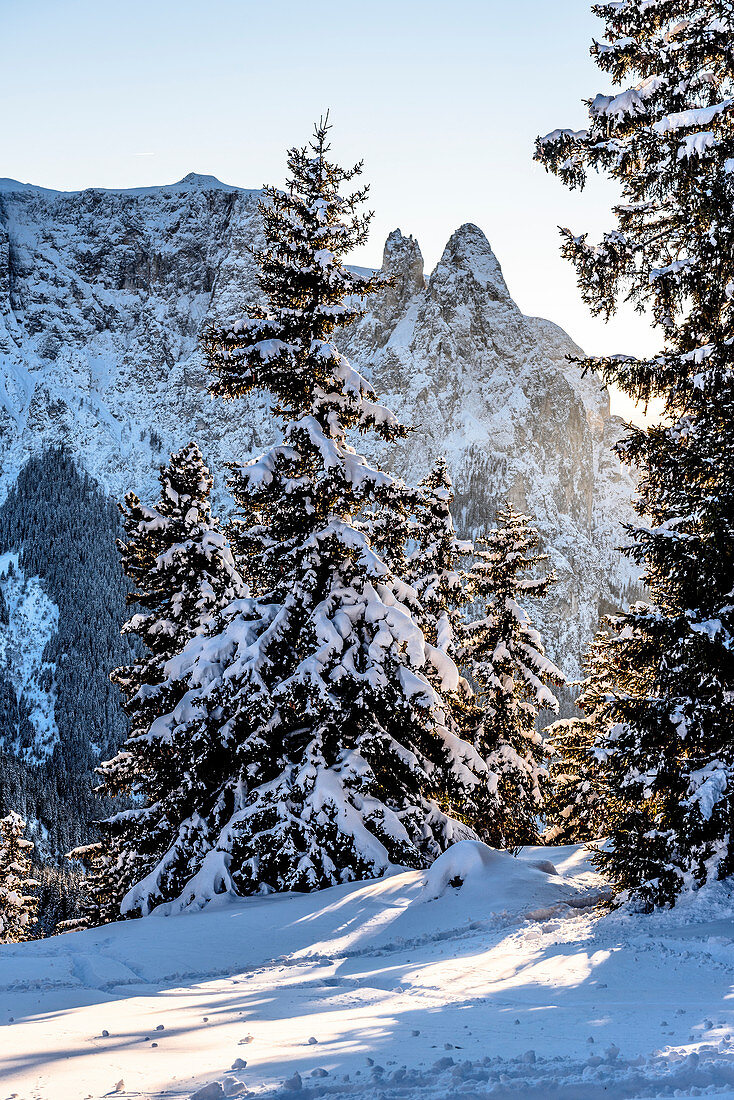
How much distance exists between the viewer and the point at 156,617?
1806 centimetres

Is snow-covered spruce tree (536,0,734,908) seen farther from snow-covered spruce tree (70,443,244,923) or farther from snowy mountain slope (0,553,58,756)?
snowy mountain slope (0,553,58,756)

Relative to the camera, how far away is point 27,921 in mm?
38344

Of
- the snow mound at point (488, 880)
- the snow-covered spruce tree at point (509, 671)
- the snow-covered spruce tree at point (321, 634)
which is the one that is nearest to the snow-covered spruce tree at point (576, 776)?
the snow-covered spruce tree at point (509, 671)

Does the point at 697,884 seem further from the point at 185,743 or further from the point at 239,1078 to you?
the point at 185,743

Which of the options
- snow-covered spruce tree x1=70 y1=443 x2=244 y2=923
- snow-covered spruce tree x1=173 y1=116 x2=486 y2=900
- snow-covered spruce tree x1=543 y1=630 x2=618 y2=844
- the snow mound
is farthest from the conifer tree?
snow-covered spruce tree x1=543 y1=630 x2=618 y2=844

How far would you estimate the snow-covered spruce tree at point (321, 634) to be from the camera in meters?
11.6

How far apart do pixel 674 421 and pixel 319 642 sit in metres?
6.33

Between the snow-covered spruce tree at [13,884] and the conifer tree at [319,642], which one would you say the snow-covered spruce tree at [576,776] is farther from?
the snow-covered spruce tree at [13,884]

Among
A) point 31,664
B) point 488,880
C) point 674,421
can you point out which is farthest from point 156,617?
point 31,664

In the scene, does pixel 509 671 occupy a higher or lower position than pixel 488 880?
higher

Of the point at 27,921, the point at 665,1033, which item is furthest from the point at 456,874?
the point at 27,921

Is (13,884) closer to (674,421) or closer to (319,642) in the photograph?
(319,642)

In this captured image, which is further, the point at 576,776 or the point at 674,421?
the point at 576,776

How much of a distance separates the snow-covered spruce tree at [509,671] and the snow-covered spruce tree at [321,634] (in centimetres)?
848
